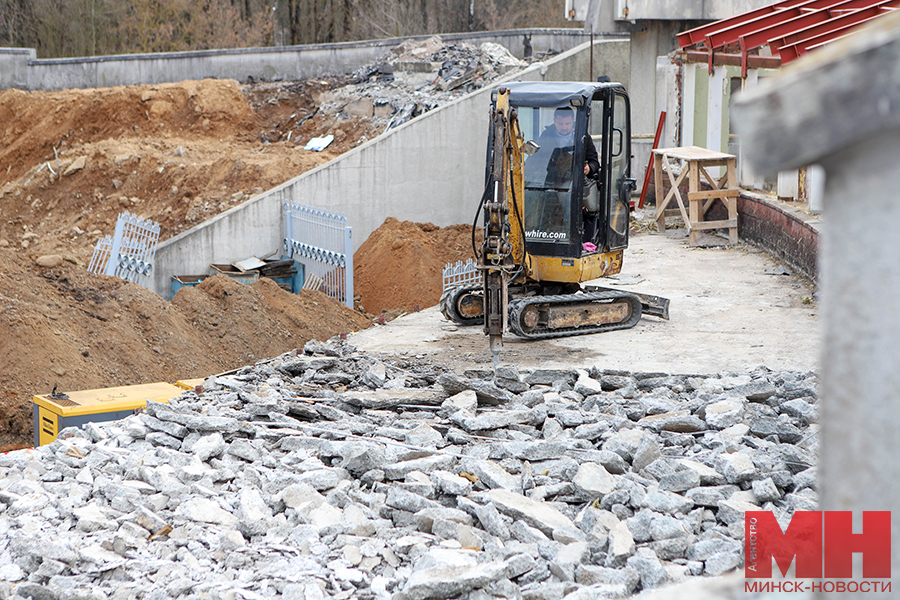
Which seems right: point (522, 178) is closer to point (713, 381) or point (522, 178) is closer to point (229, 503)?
point (713, 381)

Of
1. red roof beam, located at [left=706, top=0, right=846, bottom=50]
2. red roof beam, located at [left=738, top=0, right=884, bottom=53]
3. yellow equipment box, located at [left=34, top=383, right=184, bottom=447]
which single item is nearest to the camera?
yellow equipment box, located at [left=34, top=383, right=184, bottom=447]

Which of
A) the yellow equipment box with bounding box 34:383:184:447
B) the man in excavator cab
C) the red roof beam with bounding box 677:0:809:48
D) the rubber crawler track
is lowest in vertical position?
the yellow equipment box with bounding box 34:383:184:447

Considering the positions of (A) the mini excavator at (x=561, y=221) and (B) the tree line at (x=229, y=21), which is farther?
(B) the tree line at (x=229, y=21)

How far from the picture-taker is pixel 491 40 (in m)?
24.9

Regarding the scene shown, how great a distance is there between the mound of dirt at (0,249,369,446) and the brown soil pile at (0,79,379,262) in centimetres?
542

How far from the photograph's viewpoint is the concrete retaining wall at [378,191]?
15.7 metres

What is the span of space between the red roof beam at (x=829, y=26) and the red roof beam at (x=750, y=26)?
3.96ft

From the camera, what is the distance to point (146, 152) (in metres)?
20.9

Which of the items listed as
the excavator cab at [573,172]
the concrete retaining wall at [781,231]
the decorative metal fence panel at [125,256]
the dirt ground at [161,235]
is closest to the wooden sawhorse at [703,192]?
the concrete retaining wall at [781,231]

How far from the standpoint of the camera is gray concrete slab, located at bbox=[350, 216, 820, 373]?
361 inches

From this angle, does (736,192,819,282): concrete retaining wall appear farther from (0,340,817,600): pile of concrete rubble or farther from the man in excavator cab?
(0,340,817,600): pile of concrete rubble

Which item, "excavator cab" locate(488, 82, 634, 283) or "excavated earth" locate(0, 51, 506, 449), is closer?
"excavator cab" locate(488, 82, 634, 283)

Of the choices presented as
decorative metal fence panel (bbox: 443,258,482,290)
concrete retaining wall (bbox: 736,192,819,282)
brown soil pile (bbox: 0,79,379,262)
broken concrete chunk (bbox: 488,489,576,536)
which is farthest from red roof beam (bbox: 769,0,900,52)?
broken concrete chunk (bbox: 488,489,576,536)

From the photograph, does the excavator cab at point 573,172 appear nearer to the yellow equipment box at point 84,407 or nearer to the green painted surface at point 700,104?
the yellow equipment box at point 84,407
